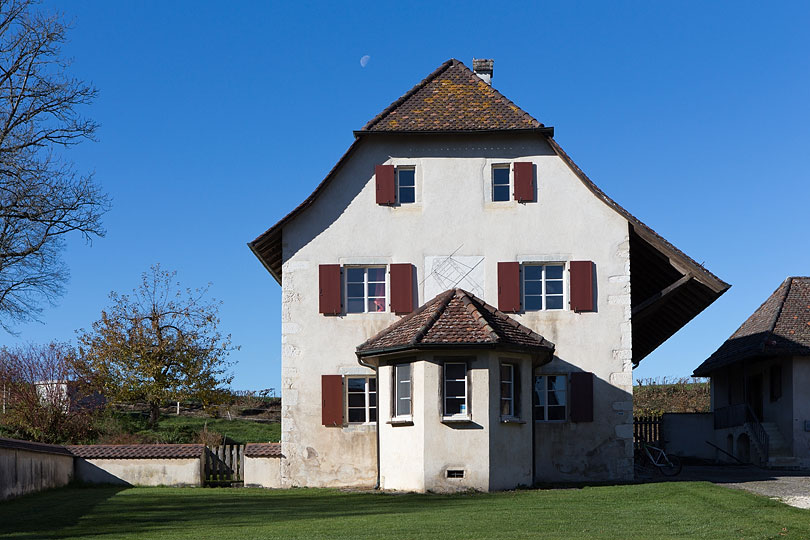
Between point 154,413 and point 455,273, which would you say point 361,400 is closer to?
point 455,273

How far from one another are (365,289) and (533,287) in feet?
12.8

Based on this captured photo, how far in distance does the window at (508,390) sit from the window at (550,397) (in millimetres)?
2459

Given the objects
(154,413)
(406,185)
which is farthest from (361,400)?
(154,413)

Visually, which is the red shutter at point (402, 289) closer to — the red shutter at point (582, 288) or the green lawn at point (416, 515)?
the red shutter at point (582, 288)

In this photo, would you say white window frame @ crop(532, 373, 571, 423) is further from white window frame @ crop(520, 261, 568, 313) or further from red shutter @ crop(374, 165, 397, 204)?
red shutter @ crop(374, 165, 397, 204)

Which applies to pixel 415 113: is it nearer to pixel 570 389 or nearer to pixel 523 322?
pixel 523 322

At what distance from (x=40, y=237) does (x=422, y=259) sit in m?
9.17

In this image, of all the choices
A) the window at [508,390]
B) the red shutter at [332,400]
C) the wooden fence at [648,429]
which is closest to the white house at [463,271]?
the red shutter at [332,400]

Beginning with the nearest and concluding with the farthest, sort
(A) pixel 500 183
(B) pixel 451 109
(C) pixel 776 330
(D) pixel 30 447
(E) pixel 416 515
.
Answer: (E) pixel 416 515, (D) pixel 30 447, (A) pixel 500 183, (B) pixel 451 109, (C) pixel 776 330

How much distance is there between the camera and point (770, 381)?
101 feet

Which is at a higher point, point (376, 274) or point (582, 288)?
point (376, 274)

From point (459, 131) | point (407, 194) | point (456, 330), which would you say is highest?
point (459, 131)

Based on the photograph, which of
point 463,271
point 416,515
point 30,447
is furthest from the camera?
point 463,271

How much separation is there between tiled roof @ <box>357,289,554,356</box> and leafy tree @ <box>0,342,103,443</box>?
12.1 m
